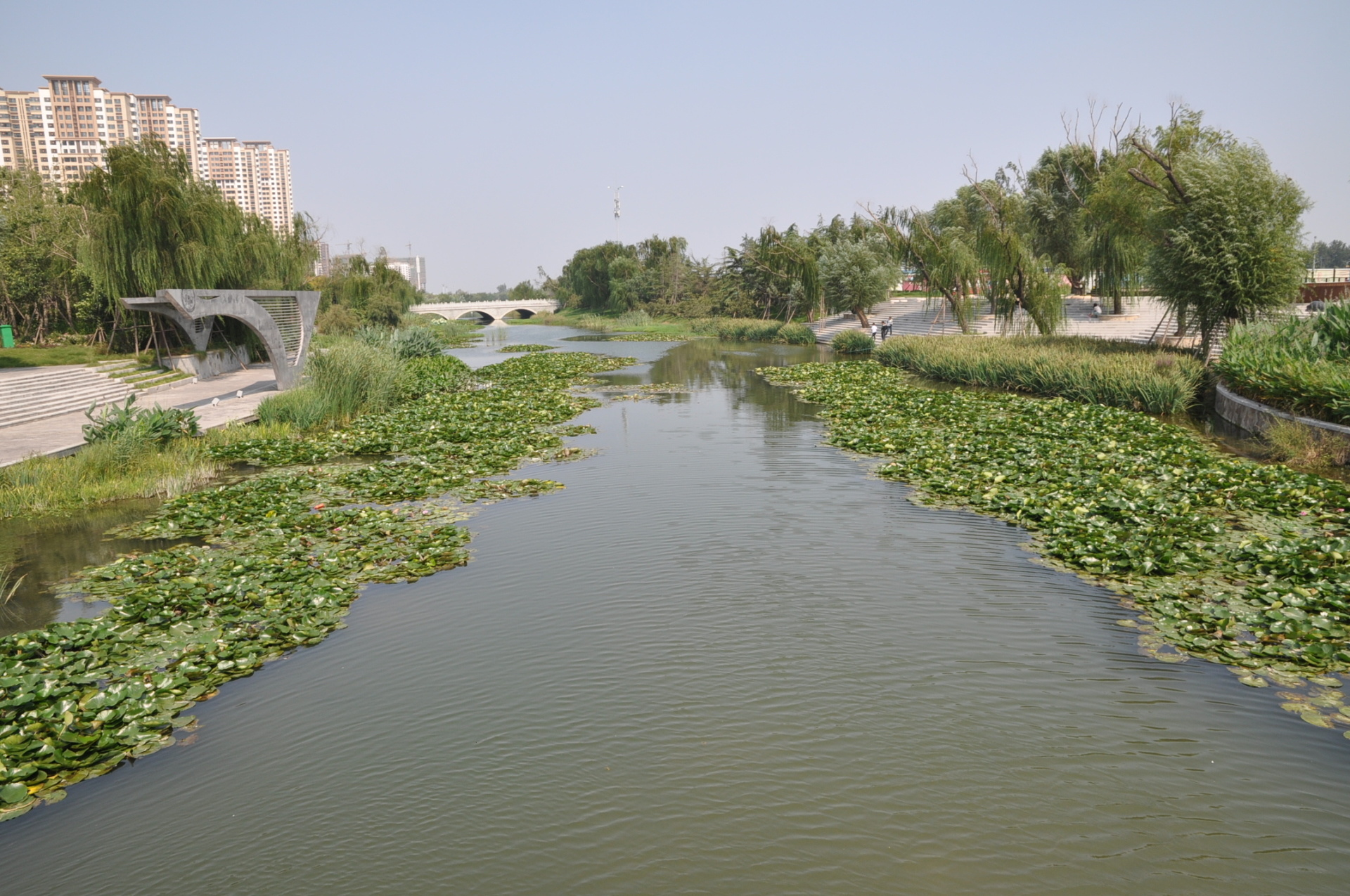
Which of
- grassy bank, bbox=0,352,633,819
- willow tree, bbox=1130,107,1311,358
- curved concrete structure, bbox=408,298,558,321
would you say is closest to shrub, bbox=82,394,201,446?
grassy bank, bbox=0,352,633,819

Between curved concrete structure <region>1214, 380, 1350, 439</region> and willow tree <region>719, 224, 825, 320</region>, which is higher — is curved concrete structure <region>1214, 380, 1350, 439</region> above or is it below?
below

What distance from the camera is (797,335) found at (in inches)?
1978

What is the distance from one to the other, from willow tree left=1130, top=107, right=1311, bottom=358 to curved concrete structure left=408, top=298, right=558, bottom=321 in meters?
68.6

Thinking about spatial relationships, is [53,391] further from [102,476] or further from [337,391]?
[102,476]

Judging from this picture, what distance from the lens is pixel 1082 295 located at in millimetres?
46719

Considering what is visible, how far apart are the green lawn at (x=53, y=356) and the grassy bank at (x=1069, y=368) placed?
25.8 m

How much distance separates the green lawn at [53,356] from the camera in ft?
84.9

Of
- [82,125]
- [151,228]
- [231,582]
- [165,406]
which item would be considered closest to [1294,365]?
[231,582]

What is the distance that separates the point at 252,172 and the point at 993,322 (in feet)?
474

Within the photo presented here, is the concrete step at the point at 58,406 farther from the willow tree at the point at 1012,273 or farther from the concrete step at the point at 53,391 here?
the willow tree at the point at 1012,273

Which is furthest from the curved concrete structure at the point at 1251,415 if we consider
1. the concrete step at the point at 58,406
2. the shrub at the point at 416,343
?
the shrub at the point at 416,343

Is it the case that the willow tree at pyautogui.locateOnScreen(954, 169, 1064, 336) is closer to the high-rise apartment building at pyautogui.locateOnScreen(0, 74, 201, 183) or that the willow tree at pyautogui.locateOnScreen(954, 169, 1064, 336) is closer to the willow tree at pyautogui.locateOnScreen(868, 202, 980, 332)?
the willow tree at pyautogui.locateOnScreen(868, 202, 980, 332)

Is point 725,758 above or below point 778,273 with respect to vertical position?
below

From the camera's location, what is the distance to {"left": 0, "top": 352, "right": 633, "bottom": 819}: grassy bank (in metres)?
5.90
